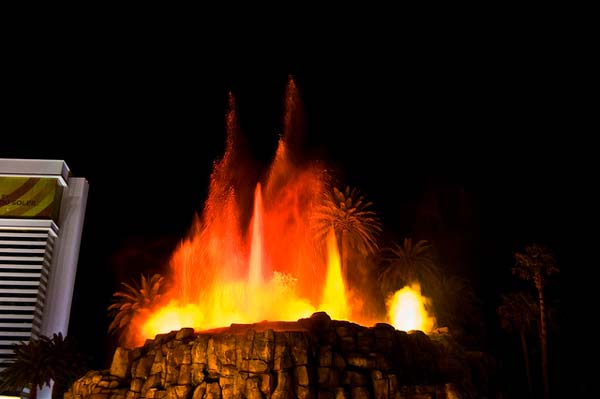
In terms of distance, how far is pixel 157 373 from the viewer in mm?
35719

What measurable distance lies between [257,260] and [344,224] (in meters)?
10.5

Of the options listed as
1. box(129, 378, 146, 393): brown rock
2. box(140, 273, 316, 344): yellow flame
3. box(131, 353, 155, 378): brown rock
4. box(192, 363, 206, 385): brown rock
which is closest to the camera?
box(192, 363, 206, 385): brown rock

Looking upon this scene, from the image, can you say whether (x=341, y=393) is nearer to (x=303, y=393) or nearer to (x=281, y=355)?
(x=303, y=393)

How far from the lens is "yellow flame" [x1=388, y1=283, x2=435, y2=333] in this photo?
5441 cm

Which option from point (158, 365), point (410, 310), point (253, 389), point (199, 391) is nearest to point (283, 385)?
point (253, 389)

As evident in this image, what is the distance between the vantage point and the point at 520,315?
60094 millimetres

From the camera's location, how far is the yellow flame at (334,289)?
5406 centimetres

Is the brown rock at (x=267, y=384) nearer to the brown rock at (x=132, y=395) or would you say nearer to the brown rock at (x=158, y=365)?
the brown rock at (x=158, y=365)

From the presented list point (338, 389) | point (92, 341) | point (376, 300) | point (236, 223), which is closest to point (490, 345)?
point (376, 300)

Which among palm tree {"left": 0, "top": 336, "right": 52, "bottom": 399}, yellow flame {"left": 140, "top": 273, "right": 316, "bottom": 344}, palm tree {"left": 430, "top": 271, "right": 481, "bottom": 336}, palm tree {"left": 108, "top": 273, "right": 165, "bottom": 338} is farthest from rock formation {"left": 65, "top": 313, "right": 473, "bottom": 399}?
palm tree {"left": 108, "top": 273, "right": 165, "bottom": 338}

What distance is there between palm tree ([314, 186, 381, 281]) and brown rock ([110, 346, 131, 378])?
25.5m

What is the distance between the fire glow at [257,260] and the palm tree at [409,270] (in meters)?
5.04

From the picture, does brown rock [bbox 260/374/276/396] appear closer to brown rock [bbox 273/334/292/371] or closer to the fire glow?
brown rock [bbox 273/334/292/371]

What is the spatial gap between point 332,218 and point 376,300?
31.7 ft
